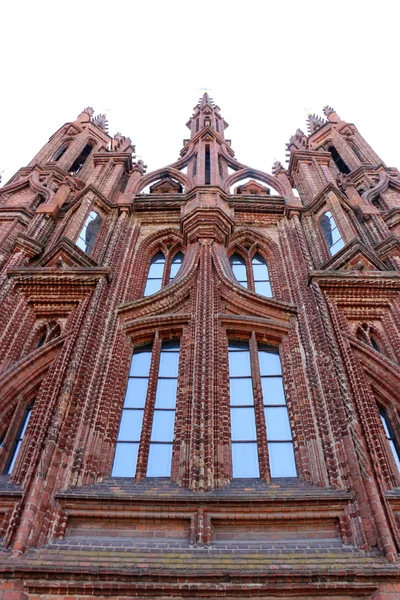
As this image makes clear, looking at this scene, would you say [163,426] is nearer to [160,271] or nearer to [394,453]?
[394,453]

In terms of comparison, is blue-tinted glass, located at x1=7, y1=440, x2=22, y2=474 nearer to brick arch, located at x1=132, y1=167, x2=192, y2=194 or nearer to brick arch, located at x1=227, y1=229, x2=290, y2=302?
brick arch, located at x1=227, y1=229, x2=290, y2=302

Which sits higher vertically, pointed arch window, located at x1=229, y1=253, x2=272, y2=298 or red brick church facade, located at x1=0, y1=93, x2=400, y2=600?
pointed arch window, located at x1=229, y1=253, x2=272, y2=298

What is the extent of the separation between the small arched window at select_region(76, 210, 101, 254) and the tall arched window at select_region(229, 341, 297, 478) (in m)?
5.77

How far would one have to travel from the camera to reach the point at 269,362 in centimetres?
1151

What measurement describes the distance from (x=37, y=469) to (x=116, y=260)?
7.44 m

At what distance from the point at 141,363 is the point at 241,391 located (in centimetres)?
245

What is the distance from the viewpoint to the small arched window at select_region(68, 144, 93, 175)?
24581 millimetres

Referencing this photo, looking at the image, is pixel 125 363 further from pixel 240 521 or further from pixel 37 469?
pixel 240 521

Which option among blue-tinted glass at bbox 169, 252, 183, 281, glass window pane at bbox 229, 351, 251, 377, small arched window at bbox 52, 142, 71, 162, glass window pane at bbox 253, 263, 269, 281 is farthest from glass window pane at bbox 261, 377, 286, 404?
small arched window at bbox 52, 142, 71, 162

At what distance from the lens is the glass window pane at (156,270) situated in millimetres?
15049

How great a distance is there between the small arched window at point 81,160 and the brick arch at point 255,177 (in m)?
8.23


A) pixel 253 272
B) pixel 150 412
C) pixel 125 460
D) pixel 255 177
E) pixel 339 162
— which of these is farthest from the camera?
pixel 339 162

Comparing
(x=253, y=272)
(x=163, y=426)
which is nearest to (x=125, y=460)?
(x=163, y=426)

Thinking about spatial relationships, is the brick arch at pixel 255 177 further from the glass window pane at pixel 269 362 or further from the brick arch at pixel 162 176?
the glass window pane at pixel 269 362
